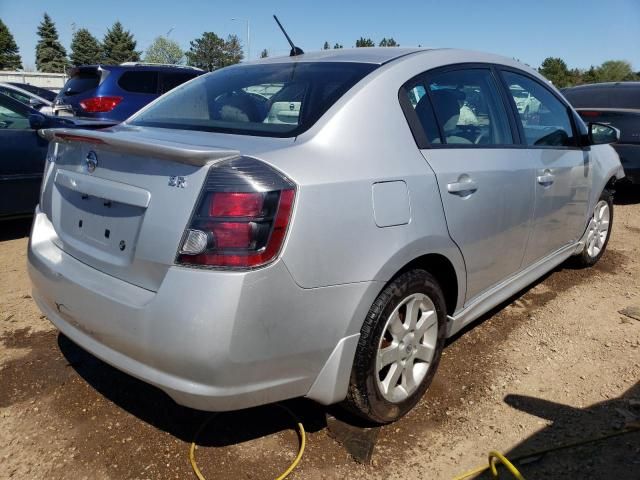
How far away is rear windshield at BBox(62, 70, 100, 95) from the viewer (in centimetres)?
837

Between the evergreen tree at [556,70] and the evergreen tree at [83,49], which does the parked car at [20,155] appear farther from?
the evergreen tree at [83,49]

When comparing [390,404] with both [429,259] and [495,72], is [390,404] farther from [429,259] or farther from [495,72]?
[495,72]

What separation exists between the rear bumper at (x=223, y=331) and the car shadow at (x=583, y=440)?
884 mm

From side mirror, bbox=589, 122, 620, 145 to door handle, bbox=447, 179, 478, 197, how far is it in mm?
1757

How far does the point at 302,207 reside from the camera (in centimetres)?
177

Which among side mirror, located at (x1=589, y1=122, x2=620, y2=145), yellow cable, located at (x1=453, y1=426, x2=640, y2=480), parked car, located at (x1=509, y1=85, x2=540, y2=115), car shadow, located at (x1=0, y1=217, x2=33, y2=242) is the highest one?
parked car, located at (x1=509, y1=85, x2=540, y2=115)

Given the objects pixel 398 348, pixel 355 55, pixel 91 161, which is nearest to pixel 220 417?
pixel 398 348

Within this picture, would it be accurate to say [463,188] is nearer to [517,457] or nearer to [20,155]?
[517,457]

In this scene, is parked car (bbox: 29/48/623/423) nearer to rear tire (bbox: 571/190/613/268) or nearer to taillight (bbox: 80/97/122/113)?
rear tire (bbox: 571/190/613/268)

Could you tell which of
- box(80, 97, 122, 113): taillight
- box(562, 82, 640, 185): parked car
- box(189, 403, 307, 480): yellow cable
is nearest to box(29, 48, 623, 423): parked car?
box(189, 403, 307, 480): yellow cable

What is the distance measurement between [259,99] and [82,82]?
283 inches

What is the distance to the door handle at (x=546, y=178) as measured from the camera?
3.05 metres

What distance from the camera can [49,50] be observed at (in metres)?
73.4

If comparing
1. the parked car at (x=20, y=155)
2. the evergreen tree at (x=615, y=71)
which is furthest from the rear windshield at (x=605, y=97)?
the evergreen tree at (x=615, y=71)
